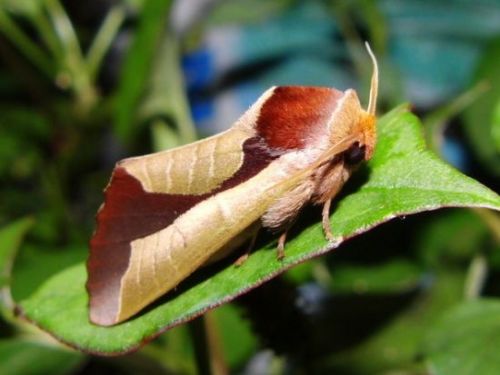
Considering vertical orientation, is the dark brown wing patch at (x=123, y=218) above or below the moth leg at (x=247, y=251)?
above

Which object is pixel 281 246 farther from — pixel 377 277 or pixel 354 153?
pixel 377 277

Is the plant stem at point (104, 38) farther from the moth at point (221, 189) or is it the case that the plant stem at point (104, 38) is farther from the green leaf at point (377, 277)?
the moth at point (221, 189)

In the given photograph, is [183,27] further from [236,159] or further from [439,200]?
[439,200]

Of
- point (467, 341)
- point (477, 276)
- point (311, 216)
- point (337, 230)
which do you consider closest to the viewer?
point (337, 230)

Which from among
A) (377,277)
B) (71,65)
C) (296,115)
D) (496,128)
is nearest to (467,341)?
(496,128)

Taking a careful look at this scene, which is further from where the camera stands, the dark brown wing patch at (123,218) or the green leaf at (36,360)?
the green leaf at (36,360)

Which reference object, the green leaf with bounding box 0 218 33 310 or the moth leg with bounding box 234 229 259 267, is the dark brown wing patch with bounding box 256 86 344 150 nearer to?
the moth leg with bounding box 234 229 259 267

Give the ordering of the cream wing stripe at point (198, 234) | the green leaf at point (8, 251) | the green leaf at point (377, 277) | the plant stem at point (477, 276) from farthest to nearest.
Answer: the green leaf at point (377, 277) → the plant stem at point (477, 276) → the green leaf at point (8, 251) → the cream wing stripe at point (198, 234)

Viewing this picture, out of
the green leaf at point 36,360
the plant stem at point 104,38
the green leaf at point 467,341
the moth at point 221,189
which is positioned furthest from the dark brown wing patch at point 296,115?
the plant stem at point 104,38

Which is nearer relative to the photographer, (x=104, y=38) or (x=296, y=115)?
(x=296, y=115)
